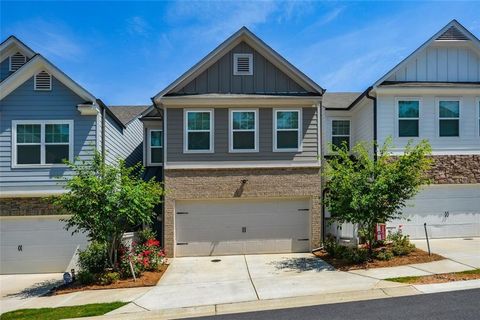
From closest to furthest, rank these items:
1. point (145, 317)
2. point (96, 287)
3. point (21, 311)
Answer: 1. point (145, 317)
2. point (21, 311)
3. point (96, 287)

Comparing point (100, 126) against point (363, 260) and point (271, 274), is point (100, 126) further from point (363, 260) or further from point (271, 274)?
point (363, 260)

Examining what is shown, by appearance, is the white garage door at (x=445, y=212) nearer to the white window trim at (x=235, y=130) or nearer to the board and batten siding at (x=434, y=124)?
the board and batten siding at (x=434, y=124)

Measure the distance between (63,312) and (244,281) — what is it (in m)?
4.56

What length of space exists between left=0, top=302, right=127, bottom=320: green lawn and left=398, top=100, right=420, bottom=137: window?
12243mm

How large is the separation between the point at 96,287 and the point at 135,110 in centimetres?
1262

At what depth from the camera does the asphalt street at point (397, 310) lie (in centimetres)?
659

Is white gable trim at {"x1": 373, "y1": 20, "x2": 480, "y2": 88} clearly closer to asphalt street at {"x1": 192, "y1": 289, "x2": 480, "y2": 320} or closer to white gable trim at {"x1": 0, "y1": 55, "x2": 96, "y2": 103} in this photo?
asphalt street at {"x1": 192, "y1": 289, "x2": 480, "y2": 320}

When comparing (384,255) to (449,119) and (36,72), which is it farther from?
(36,72)

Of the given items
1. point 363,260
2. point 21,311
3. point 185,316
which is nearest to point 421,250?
point 363,260

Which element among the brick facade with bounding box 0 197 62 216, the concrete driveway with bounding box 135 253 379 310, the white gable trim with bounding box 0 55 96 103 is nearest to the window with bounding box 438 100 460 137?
the concrete driveway with bounding box 135 253 379 310

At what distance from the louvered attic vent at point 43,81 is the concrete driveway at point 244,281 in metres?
8.09

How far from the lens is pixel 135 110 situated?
67.9ft

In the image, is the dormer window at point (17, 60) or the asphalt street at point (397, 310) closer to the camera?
the asphalt street at point (397, 310)

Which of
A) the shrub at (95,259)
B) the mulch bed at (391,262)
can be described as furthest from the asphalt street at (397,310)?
the shrub at (95,259)
